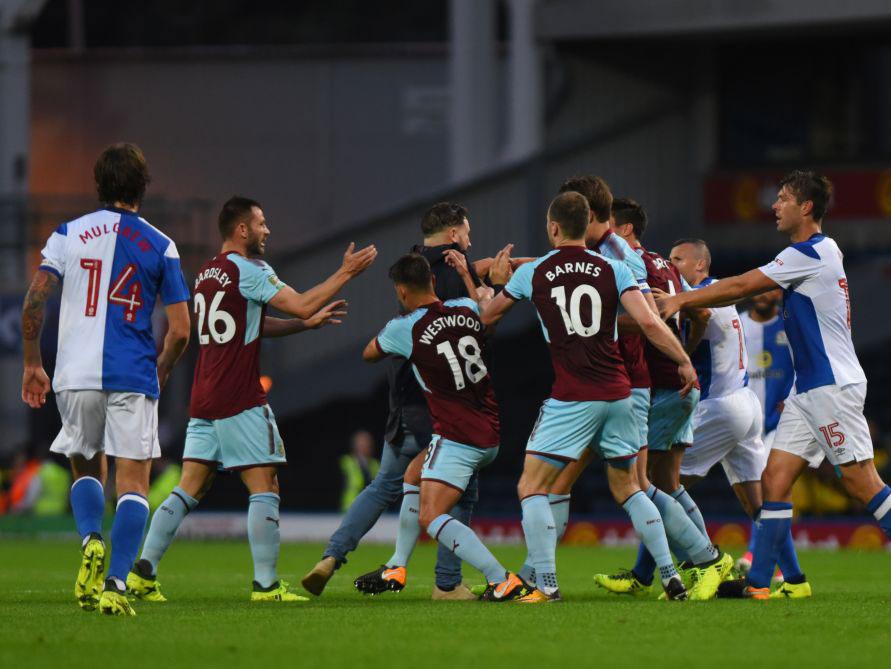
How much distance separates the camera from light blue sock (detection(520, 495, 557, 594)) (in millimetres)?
9078

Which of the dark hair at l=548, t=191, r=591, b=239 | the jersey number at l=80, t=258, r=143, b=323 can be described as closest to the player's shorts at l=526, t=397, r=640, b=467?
the dark hair at l=548, t=191, r=591, b=239

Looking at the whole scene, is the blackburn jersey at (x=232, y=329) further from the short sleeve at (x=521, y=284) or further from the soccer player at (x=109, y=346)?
the short sleeve at (x=521, y=284)

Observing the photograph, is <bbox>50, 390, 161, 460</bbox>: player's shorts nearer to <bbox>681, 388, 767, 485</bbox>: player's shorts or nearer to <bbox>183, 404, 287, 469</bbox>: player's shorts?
<bbox>183, 404, 287, 469</bbox>: player's shorts

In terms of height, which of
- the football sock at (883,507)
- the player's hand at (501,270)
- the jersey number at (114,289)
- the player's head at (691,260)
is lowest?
the football sock at (883,507)

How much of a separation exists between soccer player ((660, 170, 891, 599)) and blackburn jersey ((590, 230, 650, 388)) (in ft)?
1.07

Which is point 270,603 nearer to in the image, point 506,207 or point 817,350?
point 817,350

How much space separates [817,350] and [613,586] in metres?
2.02

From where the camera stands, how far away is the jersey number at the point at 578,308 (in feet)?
29.6

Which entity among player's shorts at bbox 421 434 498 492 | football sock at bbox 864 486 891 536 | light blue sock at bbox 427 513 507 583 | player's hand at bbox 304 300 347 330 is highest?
player's hand at bbox 304 300 347 330

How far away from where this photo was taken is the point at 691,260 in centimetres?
1100

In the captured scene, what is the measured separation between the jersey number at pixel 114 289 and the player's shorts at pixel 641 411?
2.78 meters

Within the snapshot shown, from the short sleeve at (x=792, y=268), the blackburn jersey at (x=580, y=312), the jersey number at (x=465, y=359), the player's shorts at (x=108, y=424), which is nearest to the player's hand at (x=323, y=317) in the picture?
the jersey number at (x=465, y=359)

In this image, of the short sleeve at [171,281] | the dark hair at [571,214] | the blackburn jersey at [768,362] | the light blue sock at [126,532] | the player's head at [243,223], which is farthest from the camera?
the blackburn jersey at [768,362]

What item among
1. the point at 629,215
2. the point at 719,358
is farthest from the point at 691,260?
the point at 629,215
